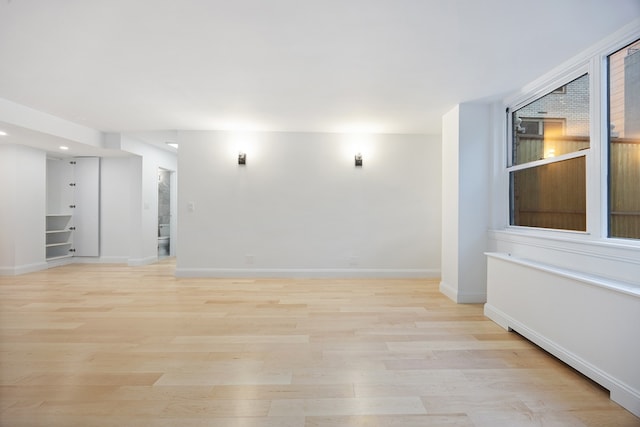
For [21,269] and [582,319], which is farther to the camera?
[21,269]

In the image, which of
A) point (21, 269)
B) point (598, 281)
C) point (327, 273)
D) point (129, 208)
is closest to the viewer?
point (598, 281)

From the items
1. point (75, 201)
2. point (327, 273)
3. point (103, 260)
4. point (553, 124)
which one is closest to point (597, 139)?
point (553, 124)

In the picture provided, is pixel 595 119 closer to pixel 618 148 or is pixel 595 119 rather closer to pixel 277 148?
pixel 618 148

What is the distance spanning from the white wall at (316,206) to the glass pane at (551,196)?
65.2 inches

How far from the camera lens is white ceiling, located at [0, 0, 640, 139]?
197 cm

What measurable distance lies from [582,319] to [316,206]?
361cm

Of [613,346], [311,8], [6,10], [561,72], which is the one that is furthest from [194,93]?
[613,346]

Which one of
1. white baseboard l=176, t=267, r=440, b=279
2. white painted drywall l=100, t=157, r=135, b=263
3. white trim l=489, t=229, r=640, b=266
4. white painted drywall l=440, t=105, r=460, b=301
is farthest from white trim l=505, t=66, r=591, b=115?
white painted drywall l=100, t=157, r=135, b=263

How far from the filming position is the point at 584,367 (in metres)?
1.96

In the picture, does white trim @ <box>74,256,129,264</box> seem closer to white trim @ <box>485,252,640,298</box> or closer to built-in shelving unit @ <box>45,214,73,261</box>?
built-in shelving unit @ <box>45,214,73,261</box>

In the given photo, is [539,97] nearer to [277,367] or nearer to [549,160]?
[549,160]

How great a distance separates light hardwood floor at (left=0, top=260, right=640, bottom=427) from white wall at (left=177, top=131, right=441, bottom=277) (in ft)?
4.29

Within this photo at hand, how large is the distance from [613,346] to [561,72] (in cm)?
233

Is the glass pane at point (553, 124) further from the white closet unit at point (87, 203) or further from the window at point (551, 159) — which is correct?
the white closet unit at point (87, 203)
